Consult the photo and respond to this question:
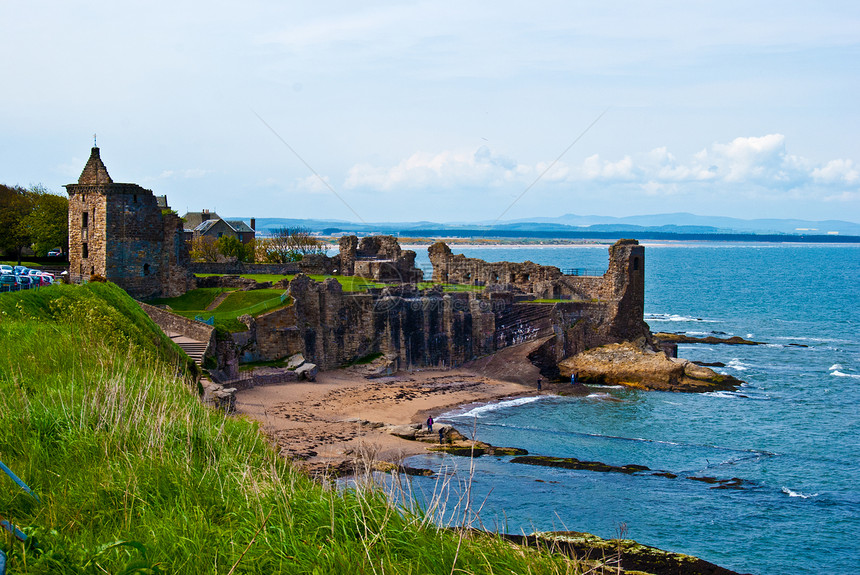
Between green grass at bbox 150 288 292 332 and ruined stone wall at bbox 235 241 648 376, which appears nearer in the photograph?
green grass at bbox 150 288 292 332

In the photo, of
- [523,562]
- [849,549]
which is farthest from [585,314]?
[523,562]

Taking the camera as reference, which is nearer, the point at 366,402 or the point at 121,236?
the point at 366,402

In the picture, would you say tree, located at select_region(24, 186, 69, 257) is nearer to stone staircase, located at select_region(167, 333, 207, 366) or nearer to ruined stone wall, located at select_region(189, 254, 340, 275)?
ruined stone wall, located at select_region(189, 254, 340, 275)

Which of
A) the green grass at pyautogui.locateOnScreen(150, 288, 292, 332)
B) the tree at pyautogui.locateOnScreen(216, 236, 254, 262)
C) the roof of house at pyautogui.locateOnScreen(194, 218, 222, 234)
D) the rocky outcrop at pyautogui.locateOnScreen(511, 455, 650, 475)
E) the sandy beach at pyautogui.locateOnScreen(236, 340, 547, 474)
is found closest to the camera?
the sandy beach at pyautogui.locateOnScreen(236, 340, 547, 474)

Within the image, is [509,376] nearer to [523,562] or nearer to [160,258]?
[160,258]

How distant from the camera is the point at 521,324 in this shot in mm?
46531

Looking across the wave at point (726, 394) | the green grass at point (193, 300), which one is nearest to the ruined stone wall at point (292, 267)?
the green grass at point (193, 300)

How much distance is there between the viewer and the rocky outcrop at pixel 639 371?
138ft

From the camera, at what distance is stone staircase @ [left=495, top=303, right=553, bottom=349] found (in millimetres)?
46062

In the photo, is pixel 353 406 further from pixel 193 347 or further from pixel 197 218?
pixel 197 218

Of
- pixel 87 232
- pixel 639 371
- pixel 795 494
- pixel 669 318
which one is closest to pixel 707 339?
pixel 669 318

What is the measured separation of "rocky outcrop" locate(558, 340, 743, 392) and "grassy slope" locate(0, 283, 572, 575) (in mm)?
32376

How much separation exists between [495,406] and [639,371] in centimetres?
1047

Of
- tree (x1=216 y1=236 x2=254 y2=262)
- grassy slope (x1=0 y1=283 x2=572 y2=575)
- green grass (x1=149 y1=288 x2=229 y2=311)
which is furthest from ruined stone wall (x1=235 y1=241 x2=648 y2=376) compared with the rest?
grassy slope (x1=0 y1=283 x2=572 y2=575)
